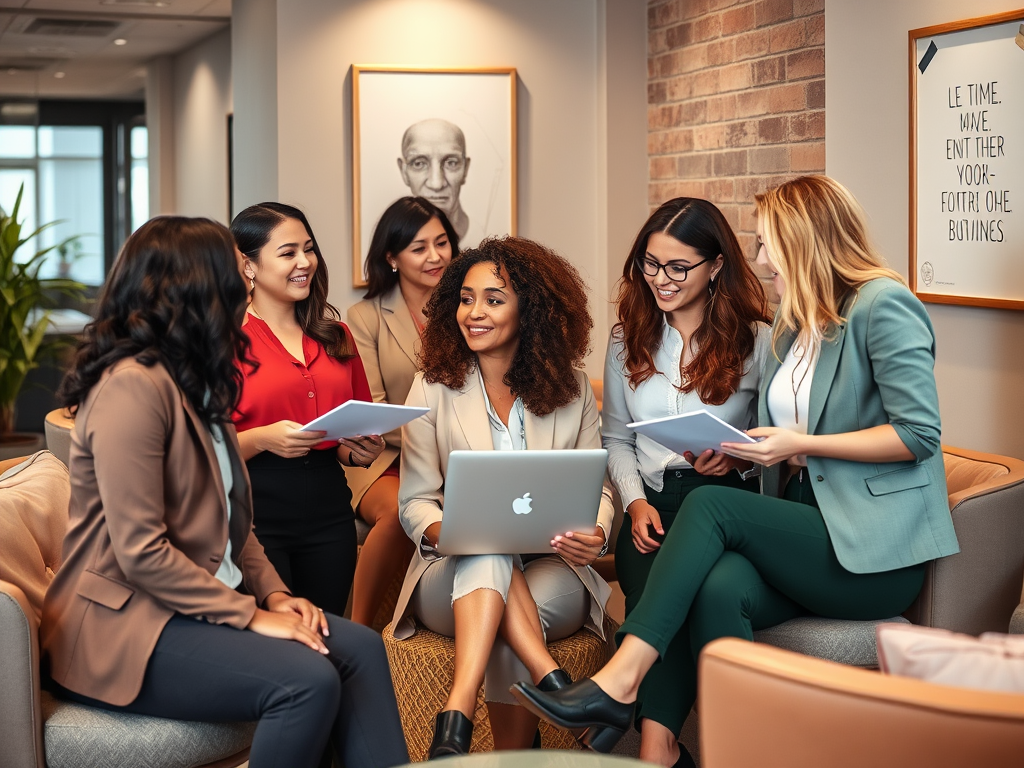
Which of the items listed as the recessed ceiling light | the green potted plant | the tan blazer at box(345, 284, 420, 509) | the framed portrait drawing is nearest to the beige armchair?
the tan blazer at box(345, 284, 420, 509)

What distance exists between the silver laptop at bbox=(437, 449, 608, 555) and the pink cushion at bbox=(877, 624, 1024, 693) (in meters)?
0.95

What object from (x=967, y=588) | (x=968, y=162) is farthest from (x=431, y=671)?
(x=968, y=162)

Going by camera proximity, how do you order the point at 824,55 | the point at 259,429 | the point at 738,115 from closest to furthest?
the point at 259,429
the point at 824,55
the point at 738,115

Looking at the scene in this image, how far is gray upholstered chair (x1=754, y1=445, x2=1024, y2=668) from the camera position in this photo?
7.96 ft

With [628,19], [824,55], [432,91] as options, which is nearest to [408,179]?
[432,91]

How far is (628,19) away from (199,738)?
152 inches

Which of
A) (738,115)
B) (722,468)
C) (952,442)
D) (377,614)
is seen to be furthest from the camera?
(738,115)

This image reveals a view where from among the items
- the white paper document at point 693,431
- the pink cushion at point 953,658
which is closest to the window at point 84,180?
the white paper document at point 693,431

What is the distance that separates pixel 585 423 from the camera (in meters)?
2.86

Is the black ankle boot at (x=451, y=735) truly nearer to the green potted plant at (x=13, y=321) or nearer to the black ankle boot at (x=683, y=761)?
the black ankle boot at (x=683, y=761)

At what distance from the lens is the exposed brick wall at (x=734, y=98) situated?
385cm

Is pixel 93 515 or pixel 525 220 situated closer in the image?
pixel 93 515

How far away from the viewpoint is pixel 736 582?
2.38 meters

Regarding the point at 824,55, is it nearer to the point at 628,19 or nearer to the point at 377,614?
the point at 628,19
